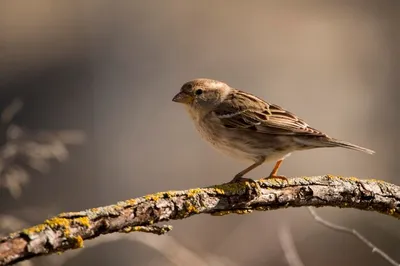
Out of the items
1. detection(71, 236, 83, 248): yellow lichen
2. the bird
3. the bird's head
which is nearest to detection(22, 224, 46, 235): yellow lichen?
detection(71, 236, 83, 248): yellow lichen

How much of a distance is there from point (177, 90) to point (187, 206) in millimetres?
5598

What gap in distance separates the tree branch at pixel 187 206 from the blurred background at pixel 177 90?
8.90 feet

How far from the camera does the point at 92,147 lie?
8.09 meters

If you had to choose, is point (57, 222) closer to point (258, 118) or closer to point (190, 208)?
point (190, 208)

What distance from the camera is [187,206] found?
10.4 ft

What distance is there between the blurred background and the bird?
1971mm

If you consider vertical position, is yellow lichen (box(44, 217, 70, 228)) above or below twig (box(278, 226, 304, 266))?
above

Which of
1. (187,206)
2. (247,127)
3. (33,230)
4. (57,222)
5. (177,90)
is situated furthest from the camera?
(177,90)

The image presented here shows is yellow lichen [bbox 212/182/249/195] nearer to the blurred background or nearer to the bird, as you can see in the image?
the bird

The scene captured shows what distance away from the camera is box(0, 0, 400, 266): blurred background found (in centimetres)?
715

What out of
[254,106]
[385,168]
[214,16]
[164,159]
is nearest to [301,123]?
[254,106]

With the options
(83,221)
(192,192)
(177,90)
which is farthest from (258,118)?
(177,90)

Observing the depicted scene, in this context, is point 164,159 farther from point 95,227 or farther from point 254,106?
point 95,227

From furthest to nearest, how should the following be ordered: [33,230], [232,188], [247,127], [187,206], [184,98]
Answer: [184,98] → [247,127] → [232,188] → [187,206] → [33,230]
